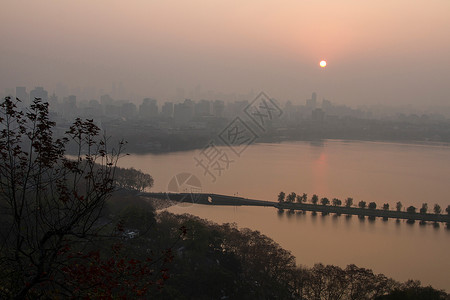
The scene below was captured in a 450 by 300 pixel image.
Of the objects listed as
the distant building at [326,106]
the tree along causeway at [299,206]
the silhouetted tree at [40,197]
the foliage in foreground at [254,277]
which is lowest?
the tree along causeway at [299,206]

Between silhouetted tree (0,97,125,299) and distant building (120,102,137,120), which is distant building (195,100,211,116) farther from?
silhouetted tree (0,97,125,299)

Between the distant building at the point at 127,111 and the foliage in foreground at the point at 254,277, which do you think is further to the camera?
the distant building at the point at 127,111

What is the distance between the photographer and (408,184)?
21.7 feet

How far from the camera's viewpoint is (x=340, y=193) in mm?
5879

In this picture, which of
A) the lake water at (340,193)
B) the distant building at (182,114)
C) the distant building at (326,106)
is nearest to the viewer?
the lake water at (340,193)

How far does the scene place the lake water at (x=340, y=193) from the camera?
353 cm

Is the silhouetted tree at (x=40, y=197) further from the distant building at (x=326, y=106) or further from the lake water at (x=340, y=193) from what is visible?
the distant building at (x=326, y=106)

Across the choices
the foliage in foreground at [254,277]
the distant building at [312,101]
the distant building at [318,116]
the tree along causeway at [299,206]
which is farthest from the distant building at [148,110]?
the foliage in foreground at [254,277]

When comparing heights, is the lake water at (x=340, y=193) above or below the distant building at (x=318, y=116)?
below

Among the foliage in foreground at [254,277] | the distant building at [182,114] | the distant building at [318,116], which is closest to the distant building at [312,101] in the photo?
the distant building at [318,116]

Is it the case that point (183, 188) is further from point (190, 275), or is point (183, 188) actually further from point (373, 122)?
point (373, 122)

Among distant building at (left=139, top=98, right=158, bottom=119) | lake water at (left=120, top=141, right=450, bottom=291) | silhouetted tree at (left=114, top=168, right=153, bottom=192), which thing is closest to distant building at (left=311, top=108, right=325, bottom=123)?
distant building at (left=139, top=98, right=158, bottom=119)

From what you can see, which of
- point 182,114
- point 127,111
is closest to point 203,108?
point 182,114

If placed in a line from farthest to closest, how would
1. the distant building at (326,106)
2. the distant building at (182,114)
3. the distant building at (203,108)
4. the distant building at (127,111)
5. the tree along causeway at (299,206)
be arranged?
1. the distant building at (326,106)
2. the distant building at (203,108)
3. the distant building at (127,111)
4. the distant building at (182,114)
5. the tree along causeway at (299,206)
